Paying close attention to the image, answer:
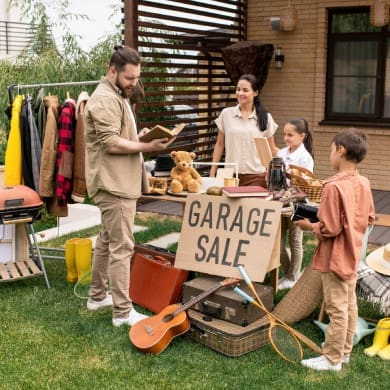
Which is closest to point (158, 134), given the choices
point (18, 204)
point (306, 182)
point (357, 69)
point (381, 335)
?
point (306, 182)

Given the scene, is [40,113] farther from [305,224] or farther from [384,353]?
[384,353]

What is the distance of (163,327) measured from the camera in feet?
13.1

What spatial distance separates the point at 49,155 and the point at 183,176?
1210 millimetres

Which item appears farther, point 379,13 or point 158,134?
point 379,13

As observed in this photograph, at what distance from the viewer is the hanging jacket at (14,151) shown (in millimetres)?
5281

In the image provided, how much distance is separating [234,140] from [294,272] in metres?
1.17

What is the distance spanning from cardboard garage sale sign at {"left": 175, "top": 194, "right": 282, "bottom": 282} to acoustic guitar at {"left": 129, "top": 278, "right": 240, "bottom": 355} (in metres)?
0.19

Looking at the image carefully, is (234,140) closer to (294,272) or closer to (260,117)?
(260,117)

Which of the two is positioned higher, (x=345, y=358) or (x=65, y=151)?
(x=65, y=151)

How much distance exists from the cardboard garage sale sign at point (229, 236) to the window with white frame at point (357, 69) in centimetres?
536

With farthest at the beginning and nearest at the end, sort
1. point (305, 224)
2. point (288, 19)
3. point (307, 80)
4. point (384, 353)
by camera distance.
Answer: point (307, 80) → point (288, 19) → point (384, 353) → point (305, 224)

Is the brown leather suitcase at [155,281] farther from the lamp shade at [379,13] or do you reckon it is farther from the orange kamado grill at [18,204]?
the lamp shade at [379,13]

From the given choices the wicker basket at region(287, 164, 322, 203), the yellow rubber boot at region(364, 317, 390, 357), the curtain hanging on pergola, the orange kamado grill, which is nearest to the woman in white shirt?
the wicker basket at region(287, 164, 322, 203)

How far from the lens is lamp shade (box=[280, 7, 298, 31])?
9227mm
